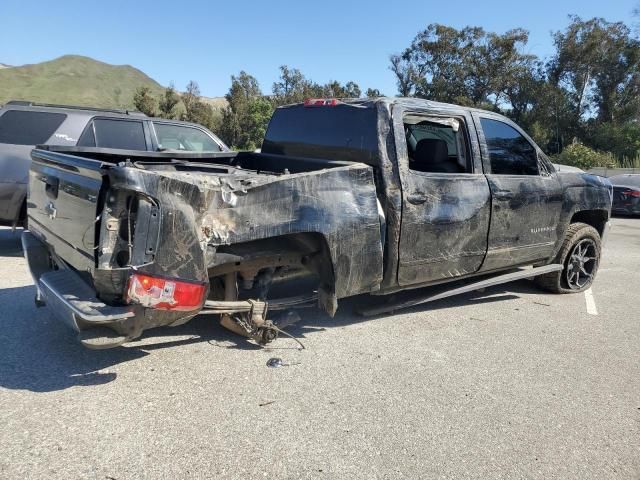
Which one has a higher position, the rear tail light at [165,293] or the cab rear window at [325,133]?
the cab rear window at [325,133]

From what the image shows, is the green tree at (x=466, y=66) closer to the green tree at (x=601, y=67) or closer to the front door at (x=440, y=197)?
the green tree at (x=601, y=67)

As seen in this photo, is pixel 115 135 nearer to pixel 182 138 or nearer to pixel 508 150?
pixel 182 138

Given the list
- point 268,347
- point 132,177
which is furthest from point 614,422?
point 132,177

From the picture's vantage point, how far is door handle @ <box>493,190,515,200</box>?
4.87 metres

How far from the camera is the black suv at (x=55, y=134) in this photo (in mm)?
6609

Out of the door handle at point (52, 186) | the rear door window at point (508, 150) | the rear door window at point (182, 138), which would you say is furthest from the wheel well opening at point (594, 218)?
the door handle at point (52, 186)

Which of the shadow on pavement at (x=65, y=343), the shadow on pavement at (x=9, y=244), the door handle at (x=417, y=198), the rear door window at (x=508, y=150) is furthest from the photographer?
the shadow on pavement at (x=9, y=244)

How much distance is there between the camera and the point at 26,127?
6.78 metres

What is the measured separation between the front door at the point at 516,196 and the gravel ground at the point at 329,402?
0.80 m

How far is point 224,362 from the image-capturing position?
3768 mm

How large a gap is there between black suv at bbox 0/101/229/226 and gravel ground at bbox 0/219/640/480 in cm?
225

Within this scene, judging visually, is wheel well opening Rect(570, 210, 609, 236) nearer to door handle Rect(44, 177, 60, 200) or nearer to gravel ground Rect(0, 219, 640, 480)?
gravel ground Rect(0, 219, 640, 480)

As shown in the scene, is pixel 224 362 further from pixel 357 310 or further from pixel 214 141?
pixel 214 141

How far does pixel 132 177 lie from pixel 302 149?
2375mm
